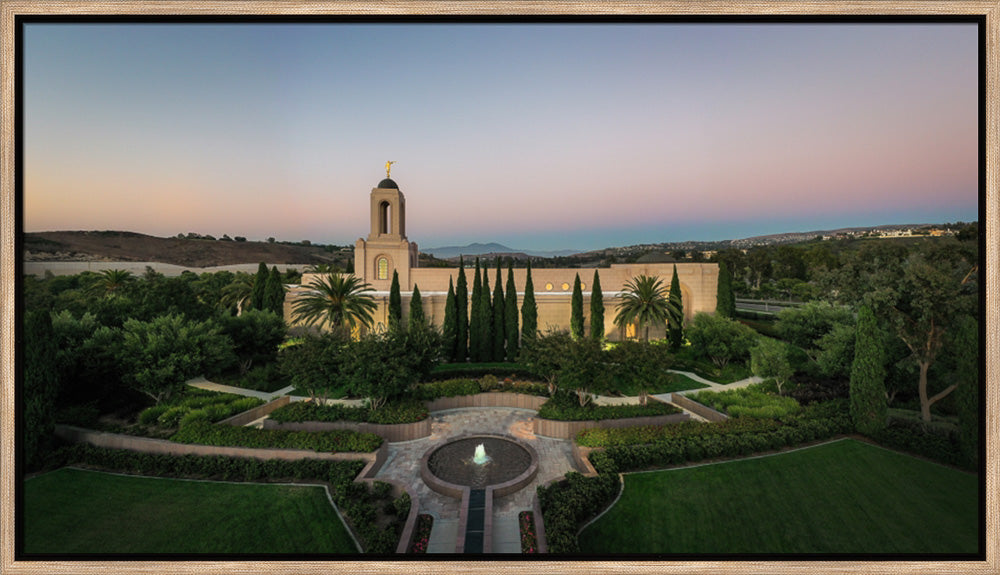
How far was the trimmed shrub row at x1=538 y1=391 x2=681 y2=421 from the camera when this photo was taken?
10.6 m

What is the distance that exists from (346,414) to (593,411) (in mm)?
7789

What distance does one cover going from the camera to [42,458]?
6562 mm

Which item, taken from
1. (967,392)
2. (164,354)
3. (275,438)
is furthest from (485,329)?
(967,392)

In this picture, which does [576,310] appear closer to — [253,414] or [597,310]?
[597,310]

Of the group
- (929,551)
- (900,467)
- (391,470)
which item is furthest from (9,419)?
(900,467)

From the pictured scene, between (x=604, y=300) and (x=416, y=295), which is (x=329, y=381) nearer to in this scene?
(x=416, y=295)

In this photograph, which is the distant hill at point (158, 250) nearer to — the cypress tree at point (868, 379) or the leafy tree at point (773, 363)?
the cypress tree at point (868, 379)

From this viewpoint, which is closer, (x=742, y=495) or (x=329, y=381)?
(x=742, y=495)

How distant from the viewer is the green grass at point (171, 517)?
501cm

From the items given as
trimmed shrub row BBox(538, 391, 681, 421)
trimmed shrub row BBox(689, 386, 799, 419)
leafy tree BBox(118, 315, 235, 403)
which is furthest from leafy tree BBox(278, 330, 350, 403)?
trimmed shrub row BBox(689, 386, 799, 419)

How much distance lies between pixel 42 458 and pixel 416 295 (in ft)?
46.0

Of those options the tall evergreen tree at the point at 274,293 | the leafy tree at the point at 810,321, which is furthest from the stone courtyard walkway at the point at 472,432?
the tall evergreen tree at the point at 274,293

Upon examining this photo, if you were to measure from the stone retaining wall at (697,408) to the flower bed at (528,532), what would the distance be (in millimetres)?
7695

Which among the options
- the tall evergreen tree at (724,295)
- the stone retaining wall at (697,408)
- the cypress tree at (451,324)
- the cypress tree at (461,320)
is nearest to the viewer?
the stone retaining wall at (697,408)
